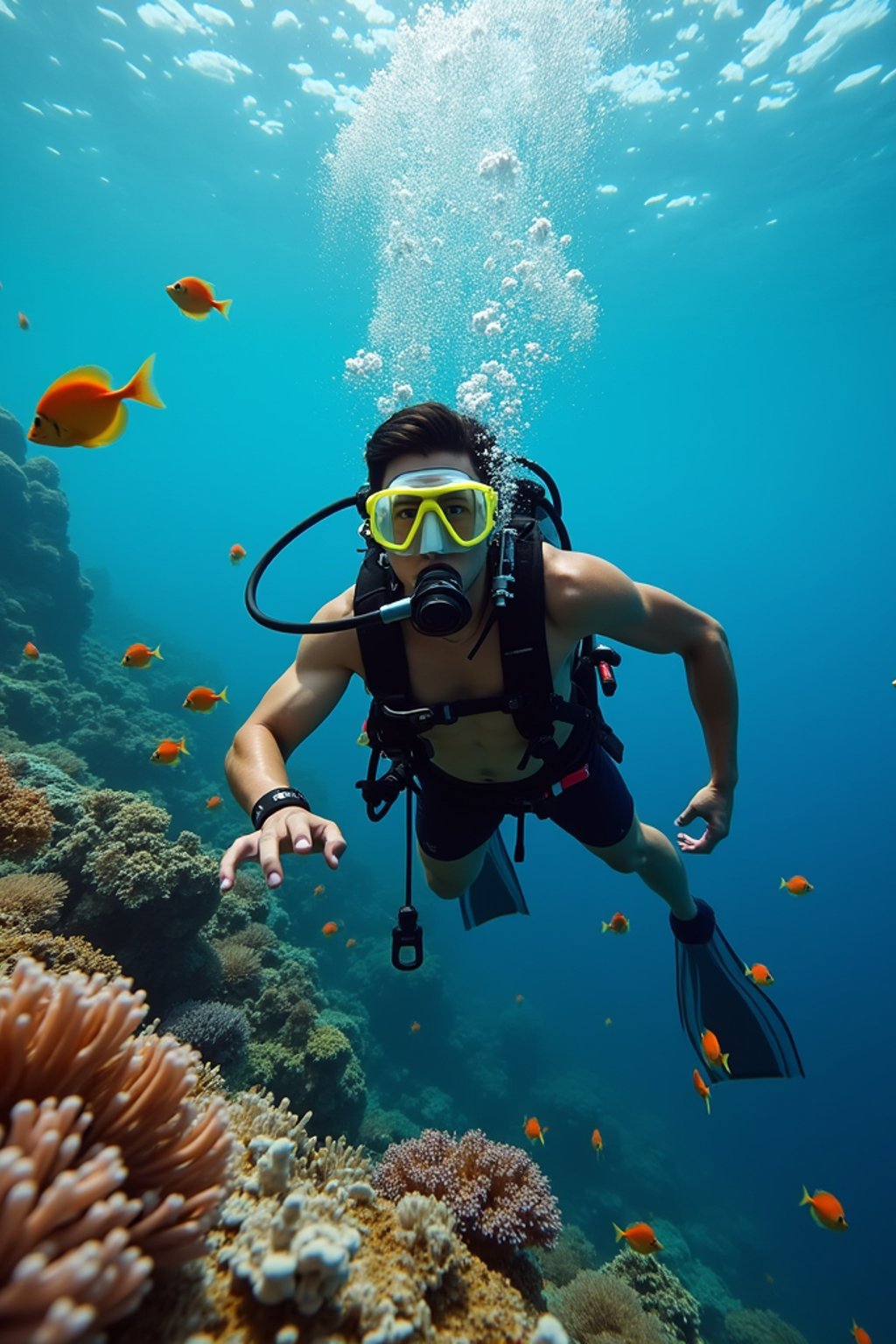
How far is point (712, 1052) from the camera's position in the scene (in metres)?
5.75

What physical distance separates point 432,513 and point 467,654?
88 centimetres

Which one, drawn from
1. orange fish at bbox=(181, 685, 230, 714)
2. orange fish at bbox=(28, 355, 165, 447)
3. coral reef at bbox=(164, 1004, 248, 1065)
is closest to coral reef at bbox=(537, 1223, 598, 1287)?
coral reef at bbox=(164, 1004, 248, 1065)

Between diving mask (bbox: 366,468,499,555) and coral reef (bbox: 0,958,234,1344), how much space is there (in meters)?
2.24

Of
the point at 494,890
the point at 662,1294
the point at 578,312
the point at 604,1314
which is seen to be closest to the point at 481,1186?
the point at 604,1314

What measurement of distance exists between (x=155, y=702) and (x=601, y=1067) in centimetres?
2848

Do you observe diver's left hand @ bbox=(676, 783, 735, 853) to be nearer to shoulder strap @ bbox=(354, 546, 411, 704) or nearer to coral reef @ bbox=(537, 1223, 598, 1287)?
shoulder strap @ bbox=(354, 546, 411, 704)

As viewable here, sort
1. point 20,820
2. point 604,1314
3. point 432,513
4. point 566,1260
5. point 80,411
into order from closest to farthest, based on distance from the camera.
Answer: point 432,513 < point 80,411 < point 20,820 < point 604,1314 < point 566,1260

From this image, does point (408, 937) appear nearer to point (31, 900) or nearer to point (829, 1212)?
point (31, 900)

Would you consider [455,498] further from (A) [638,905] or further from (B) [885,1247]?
(A) [638,905]

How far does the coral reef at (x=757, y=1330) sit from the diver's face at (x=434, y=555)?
1631cm

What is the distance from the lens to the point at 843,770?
77625 mm

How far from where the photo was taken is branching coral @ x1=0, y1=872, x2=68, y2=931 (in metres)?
4.47

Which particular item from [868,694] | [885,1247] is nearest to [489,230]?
[885,1247]

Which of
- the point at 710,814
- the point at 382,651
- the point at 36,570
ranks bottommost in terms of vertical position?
the point at 710,814
